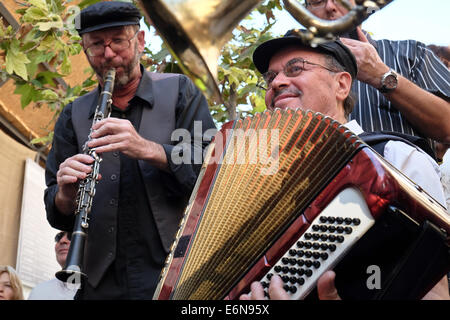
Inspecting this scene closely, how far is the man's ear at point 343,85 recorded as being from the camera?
260cm

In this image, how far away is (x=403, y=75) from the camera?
281cm

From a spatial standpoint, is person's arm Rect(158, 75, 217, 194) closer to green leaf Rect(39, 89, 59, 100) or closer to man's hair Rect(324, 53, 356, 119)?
man's hair Rect(324, 53, 356, 119)


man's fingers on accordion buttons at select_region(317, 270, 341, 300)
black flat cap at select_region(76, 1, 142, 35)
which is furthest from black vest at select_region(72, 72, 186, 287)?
man's fingers on accordion buttons at select_region(317, 270, 341, 300)

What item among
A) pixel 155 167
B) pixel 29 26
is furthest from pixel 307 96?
pixel 29 26

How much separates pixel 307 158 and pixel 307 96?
2.49 feet

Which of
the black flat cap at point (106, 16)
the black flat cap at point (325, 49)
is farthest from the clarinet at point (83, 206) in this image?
the black flat cap at point (325, 49)

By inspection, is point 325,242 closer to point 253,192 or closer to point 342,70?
point 253,192

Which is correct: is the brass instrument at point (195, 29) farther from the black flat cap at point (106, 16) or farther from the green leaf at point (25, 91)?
the green leaf at point (25, 91)

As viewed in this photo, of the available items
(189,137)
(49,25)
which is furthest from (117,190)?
(49,25)

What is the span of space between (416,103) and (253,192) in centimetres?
99

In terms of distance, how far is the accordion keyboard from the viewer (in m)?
1.63

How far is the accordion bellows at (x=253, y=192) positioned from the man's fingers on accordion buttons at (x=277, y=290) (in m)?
0.12

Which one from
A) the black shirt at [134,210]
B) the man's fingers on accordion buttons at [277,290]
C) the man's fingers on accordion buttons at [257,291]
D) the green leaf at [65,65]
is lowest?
the green leaf at [65,65]
